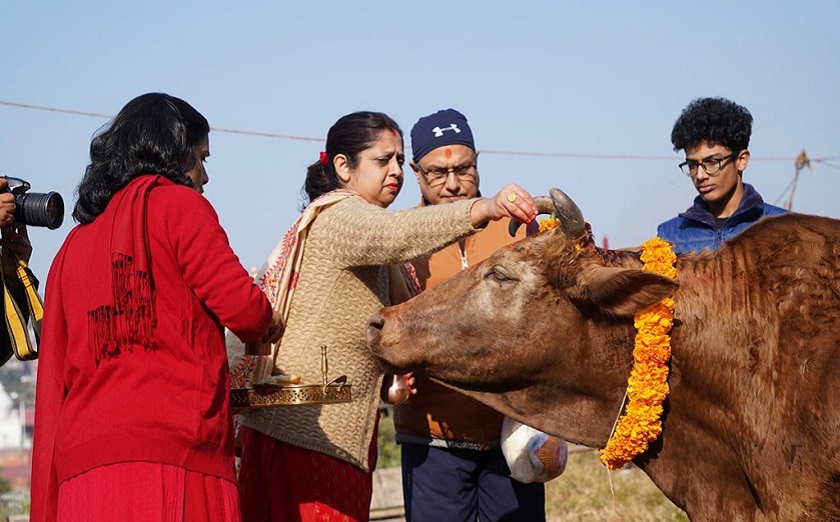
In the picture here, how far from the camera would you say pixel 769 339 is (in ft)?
13.1

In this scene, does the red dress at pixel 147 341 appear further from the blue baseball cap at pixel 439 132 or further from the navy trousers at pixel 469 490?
the blue baseball cap at pixel 439 132

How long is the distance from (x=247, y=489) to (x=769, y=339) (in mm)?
2144

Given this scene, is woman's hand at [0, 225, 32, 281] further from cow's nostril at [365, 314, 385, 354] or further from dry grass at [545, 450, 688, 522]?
dry grass at [545, 450, 688, 522]

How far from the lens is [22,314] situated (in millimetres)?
4266

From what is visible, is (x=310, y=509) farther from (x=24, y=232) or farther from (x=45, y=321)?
(x=24, y=232)

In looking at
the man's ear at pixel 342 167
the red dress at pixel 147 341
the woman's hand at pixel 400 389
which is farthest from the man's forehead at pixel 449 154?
the red dress at pixel 147 341

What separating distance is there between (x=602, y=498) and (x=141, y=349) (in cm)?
619

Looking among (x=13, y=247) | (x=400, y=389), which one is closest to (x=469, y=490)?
(x=400, y=389)

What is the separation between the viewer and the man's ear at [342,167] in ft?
15.7

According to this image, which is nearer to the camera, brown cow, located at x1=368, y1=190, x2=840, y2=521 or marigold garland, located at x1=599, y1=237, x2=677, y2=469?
brown cow, located at x1=368, y1=190, x2=840, y2=521

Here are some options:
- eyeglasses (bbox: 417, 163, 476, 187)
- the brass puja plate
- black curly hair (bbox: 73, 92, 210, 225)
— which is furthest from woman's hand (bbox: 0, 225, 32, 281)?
eyeglasses (bbox: 417, 163, 476, 187)

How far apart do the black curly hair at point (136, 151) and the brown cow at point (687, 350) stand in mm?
1079

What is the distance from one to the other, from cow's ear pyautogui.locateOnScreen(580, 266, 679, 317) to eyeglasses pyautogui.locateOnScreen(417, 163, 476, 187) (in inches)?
48.5

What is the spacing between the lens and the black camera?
4051 millimetres
